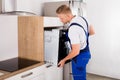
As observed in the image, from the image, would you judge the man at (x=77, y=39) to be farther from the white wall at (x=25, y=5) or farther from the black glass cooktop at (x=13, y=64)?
the white wall at (x=25, y=5)

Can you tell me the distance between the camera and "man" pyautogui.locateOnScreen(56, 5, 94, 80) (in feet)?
6.16

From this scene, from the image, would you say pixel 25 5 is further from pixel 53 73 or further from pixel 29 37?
pixel 53 73

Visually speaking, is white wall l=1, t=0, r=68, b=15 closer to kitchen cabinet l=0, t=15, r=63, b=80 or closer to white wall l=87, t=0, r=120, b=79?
kitchen cabinet l=0, t=15, r=63, b=80

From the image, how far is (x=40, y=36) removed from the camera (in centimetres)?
207

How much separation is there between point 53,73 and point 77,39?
28.5 inches

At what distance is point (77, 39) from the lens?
1871 millimetres

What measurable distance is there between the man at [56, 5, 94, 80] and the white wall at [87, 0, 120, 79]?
1400 millimetres

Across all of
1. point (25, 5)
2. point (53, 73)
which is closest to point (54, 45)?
point (53, 73)

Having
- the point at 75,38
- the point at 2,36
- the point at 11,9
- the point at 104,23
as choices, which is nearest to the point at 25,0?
the point at 11,9

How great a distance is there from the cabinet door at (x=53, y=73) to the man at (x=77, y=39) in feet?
0.77

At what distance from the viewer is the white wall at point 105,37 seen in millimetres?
3260

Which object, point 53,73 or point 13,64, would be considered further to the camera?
point 53,73

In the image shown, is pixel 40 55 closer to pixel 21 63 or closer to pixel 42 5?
pixel 21 63

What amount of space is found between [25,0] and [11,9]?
0.44 metres
